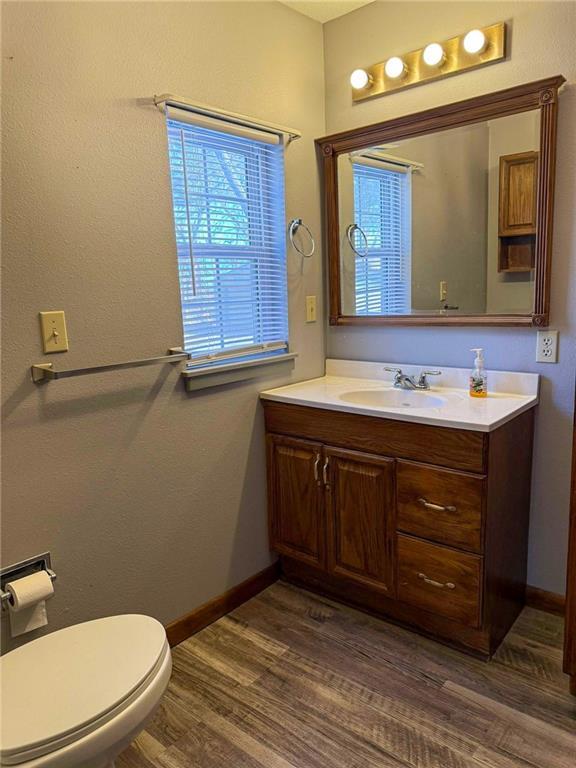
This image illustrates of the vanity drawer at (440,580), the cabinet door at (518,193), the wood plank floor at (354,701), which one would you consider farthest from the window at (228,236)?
the wood plank floor at (354,701)

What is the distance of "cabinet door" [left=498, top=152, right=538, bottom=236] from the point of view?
193cm

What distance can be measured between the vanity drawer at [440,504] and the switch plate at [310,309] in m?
0.90

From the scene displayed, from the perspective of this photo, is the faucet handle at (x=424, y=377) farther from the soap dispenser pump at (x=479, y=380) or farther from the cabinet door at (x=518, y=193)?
the cabinet door at (x=518, y=193)

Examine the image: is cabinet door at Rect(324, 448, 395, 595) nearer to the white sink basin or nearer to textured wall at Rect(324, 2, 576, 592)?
the white sink basin

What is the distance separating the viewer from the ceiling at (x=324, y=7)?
2.21 metres

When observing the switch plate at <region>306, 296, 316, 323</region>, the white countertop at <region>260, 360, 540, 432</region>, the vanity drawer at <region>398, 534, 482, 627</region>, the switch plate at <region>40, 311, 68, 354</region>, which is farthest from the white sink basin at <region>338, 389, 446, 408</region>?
the switch plate at <region>40, 311, 68, 354</region>

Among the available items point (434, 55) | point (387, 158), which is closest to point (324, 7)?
point (434, 55)

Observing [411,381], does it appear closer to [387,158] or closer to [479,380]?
[479,380]

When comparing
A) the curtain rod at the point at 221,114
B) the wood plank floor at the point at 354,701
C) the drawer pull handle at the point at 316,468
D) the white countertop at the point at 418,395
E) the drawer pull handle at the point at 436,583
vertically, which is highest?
the curtain rod at the point at 221,114

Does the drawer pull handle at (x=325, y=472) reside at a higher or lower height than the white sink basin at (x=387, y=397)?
lower

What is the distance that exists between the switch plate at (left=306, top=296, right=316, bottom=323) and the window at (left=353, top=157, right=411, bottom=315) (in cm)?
21

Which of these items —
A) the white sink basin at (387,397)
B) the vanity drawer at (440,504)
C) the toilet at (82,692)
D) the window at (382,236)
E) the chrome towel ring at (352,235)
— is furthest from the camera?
the chrome towel ring at (352,235)

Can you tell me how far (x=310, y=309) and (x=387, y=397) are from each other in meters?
0.56

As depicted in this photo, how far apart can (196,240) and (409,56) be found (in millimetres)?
1166
